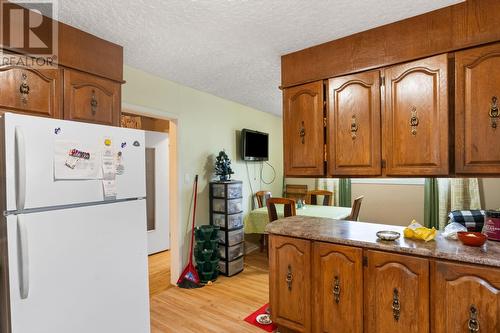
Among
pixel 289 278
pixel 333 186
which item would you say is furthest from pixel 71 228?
pixel 333 186

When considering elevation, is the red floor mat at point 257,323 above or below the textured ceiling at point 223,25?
below

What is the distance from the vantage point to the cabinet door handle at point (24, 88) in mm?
1651

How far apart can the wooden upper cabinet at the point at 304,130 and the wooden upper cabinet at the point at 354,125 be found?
9 centimetres

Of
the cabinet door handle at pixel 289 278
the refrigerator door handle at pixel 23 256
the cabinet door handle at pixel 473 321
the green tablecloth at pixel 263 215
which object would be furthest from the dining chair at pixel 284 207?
the refrigerator door handle at pixel 23 256

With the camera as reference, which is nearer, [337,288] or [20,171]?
[20,171]

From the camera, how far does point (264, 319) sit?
2.43 m

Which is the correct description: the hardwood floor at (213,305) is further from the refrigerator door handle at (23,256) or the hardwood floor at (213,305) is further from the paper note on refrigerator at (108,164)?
the paper note on refrigerator at (108,164)

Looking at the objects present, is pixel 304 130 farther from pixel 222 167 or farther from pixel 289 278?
pixel 222 167

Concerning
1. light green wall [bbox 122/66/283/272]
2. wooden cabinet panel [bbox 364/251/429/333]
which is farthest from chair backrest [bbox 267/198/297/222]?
wooden cabinet panel [bbox 364/251/429/333]

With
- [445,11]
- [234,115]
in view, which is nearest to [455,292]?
[445,11]

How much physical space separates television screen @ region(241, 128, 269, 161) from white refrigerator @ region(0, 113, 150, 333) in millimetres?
2400

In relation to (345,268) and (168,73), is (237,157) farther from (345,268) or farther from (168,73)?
(345,268)

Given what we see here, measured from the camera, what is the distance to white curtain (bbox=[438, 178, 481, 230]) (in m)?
3.42

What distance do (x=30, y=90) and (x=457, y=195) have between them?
462 centimetres
